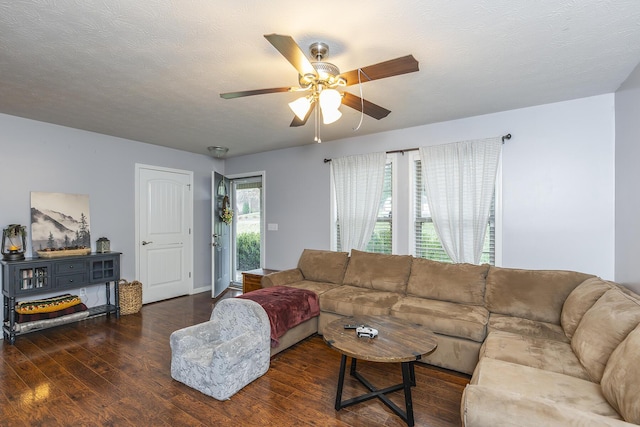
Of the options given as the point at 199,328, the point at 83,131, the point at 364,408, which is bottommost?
the point at 364,408

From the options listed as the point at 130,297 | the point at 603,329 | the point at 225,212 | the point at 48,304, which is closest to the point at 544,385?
the point at 603,329

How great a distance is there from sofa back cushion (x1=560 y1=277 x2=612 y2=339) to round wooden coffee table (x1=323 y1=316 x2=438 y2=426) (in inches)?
41.6

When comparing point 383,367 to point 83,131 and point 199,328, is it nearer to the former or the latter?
point 199,328

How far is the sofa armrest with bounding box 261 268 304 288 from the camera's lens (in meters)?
3.83

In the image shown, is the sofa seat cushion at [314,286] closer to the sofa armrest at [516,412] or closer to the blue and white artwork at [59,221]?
the sofa armrest at [516,412]

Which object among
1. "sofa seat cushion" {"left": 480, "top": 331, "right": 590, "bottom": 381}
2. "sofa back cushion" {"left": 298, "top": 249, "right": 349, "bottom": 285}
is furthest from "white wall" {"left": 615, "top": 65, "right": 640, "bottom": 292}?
"sofa back cushion" {"left": 298, "top": 249, "right": 349, "bottom": 285}

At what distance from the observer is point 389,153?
13.4 ft

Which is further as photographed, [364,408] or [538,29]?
[364,408]

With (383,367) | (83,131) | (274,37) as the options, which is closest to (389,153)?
(383,367)

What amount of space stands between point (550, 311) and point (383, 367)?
1488 millimetres

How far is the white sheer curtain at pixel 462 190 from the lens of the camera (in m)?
3.42

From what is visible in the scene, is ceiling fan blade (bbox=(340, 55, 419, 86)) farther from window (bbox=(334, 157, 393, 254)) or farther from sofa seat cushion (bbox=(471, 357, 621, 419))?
window (bbox=(334, 157, 393, 254))

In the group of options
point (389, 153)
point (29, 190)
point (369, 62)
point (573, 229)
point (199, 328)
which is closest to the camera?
point (369, 62)

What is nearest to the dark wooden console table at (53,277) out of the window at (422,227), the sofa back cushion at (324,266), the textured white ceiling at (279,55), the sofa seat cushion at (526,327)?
the textured white ceiling at (279,55)
